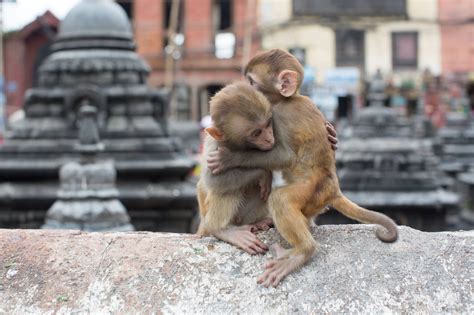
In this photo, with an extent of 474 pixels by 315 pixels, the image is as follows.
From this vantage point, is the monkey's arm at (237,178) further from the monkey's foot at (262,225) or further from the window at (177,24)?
the window at (177,24)

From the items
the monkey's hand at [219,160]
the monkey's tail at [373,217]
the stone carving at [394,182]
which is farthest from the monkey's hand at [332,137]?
the stone carving at [394,182]

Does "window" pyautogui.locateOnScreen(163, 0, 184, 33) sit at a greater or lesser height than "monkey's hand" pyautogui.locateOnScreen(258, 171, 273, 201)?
greater

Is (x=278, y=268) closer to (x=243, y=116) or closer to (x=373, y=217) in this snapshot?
(x=373, y=217)

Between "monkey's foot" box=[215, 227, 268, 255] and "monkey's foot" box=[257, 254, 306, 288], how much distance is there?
0.41 ft

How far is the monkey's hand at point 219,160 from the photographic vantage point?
2.97 m

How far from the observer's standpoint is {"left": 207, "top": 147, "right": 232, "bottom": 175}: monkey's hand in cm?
297

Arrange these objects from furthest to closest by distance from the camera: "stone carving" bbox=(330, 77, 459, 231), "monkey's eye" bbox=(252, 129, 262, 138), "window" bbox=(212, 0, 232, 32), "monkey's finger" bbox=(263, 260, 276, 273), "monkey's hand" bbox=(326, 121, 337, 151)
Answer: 1. "window" bbox=(212, 0, 232, 32)
2. "stone carving" bbox=(330, 77, 459, 231)
3. "monkey's hand" bbox=(326, 121, 337, 151)
4. "monkey's eye" bbox=(252, 129, 262, 138)
5. "monkey's finger" bbox=(263, 260, 276, 273)

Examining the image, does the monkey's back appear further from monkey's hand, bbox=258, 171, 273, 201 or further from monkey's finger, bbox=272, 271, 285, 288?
monkey's finger, bbox=272, 271, 285, 288

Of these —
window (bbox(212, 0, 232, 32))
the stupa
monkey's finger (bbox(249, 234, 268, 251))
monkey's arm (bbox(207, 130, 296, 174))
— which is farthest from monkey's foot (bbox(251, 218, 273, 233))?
window (bbox(212, 0, 232, 32))

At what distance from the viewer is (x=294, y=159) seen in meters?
2.90

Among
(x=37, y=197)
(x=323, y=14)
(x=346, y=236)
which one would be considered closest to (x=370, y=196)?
(x=37, y=197)

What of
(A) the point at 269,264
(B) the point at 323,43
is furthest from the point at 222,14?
(A) the point at 269,264

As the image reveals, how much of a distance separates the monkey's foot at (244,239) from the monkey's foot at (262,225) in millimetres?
68

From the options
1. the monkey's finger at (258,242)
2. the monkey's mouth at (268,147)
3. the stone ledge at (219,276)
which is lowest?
the stone ledge at (219,276)
